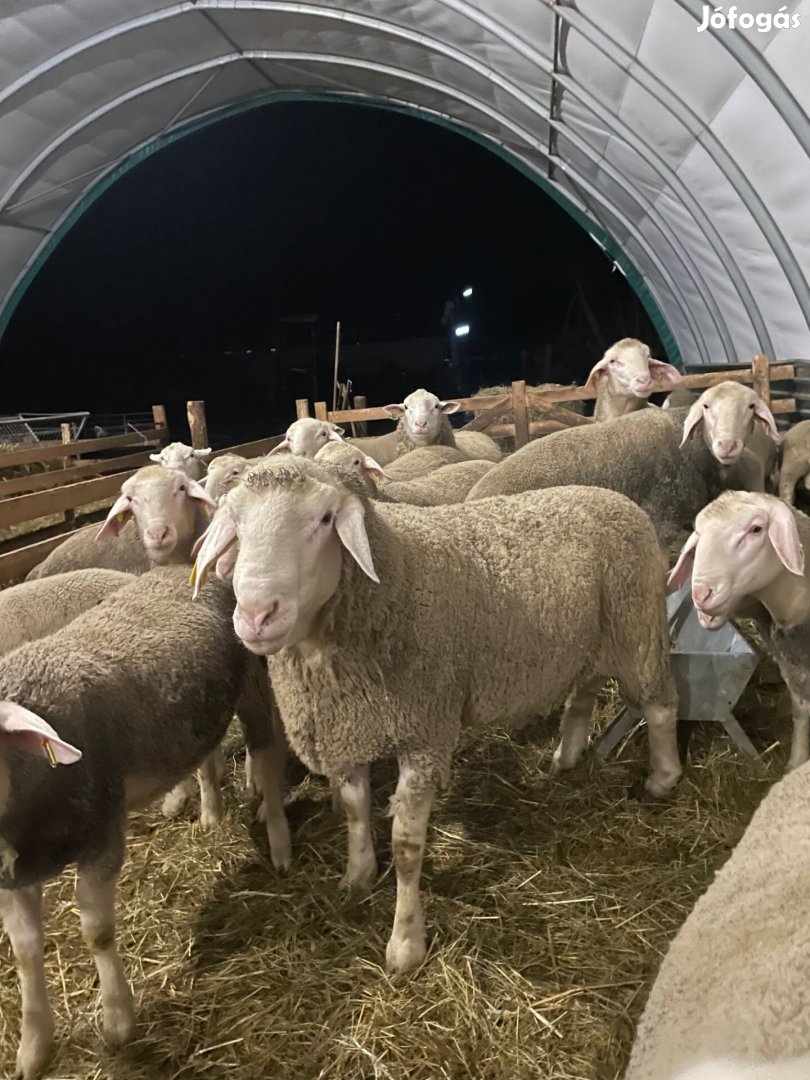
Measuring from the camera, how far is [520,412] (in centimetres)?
789

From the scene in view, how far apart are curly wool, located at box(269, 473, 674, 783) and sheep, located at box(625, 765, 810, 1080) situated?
110 centimetres

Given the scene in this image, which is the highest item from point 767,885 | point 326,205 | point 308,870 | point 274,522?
point 326,205

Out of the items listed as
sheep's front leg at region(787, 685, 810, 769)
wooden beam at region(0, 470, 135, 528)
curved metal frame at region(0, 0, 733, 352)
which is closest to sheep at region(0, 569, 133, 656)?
wooden beam at region(0, 470, 135, 528)

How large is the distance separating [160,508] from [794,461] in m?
5.31

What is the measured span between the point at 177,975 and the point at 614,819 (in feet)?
5.86

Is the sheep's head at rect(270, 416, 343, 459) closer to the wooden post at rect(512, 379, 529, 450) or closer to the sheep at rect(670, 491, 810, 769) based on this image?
the sheep at rect(670, 491, 810, 769)

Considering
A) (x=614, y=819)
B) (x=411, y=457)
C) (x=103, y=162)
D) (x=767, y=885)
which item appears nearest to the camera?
(x=767, y=885)

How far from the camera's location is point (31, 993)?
2.14 m

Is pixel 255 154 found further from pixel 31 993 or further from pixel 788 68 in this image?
pixel 31 993

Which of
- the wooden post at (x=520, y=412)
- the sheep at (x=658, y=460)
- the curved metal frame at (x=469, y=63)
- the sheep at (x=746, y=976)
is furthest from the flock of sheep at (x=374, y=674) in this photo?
the curved metal frame at (x=469, y=63)

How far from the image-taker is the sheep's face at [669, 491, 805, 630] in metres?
2.68

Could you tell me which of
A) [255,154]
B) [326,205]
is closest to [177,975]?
[255,154]

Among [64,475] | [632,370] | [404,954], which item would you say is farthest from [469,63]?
[404,954]

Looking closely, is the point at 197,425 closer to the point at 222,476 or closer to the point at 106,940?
the point at 222,476
